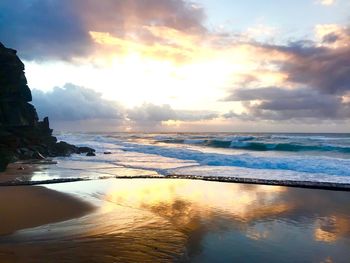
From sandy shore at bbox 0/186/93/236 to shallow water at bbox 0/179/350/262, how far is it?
1.77ft

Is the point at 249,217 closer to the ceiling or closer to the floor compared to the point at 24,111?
closer to the floor

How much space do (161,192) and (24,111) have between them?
27819 millimetres

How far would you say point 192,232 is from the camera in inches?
330

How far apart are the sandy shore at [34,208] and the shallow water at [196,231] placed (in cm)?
54

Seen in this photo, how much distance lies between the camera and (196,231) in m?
8.46

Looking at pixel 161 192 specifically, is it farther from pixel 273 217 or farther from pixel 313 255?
pixel 313 255

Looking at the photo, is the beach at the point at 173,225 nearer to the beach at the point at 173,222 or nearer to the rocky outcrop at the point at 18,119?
the beach at the point at 173,222

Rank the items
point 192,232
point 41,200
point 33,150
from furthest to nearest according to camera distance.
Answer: point 33,150, point 41,200, point 192,232

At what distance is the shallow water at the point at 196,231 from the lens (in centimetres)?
673

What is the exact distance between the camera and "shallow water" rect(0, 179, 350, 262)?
673 centimetres

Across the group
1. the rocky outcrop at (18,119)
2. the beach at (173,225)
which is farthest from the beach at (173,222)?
the rocky outcrop at (18,119)

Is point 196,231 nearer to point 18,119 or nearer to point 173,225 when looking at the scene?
point 173,225

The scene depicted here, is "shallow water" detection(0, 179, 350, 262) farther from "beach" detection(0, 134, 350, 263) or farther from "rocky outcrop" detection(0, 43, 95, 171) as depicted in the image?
"rocky outcrop" detection(0, 43, 95, 171)

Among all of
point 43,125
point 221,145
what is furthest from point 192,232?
point 221,145
